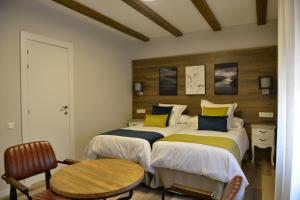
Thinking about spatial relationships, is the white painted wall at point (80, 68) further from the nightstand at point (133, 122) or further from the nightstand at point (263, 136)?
the nightstand at point (263, 136)

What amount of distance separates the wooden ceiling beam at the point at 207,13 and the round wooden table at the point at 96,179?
2457 mm

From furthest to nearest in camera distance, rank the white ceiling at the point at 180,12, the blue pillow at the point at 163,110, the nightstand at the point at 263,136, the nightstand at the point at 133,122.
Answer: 1. the nightstand at the point at 133,122
2. the blue pillow at the point at 163,110
3. the nightstand at the point at 263,136
4. the white ceiling at the point at 180,12

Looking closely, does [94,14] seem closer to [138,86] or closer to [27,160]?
[138,86]

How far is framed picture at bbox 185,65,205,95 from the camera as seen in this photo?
461 cm

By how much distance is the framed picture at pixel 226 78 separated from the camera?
430cm

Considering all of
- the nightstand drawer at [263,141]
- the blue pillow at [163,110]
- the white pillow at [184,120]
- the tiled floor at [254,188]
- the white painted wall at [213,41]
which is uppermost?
the white painted wall at [213,41]

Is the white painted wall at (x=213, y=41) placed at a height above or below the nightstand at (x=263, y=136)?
above

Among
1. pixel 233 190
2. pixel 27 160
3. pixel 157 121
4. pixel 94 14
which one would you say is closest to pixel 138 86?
pixel 157 121

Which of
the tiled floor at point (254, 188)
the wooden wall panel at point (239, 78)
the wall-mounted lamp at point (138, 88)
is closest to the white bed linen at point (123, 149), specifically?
the tiled floor at point (254, 188)

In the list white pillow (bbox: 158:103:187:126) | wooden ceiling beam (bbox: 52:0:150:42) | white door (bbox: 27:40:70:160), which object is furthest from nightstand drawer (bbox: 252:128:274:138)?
white door (bbox: 27:40:70:160)

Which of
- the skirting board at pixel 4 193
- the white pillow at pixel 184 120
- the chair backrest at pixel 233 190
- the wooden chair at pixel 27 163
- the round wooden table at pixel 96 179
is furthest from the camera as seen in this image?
the white pillow at pixel 184 120

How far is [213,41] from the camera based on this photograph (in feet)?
14.8

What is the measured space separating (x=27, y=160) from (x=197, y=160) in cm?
182

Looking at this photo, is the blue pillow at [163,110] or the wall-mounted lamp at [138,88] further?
the wall-mounted lamp at [138,88]
